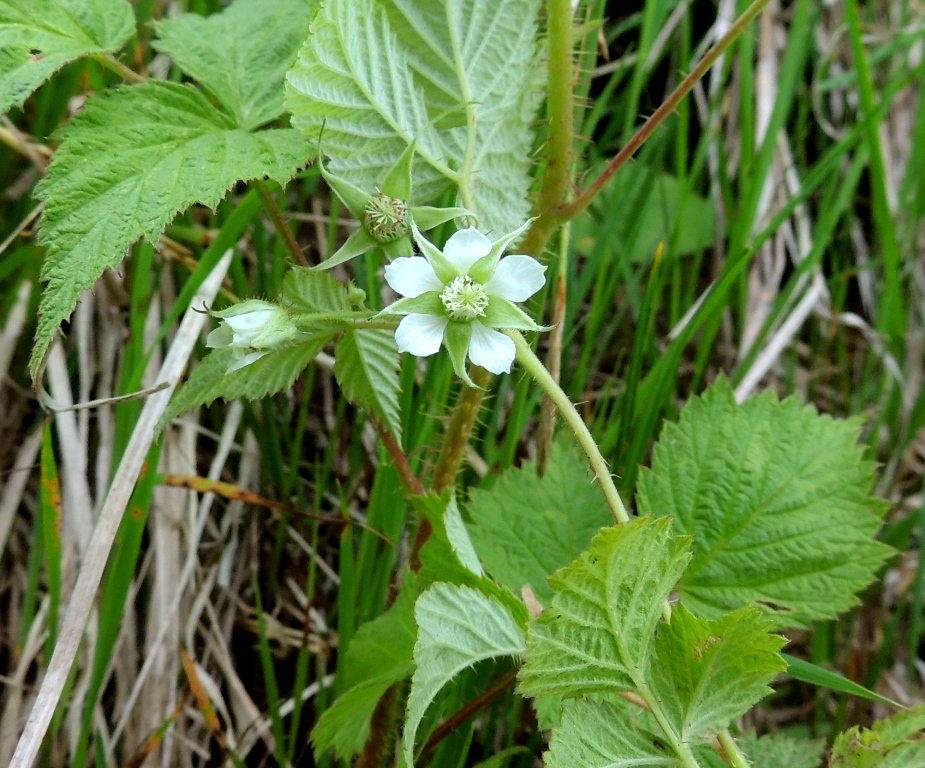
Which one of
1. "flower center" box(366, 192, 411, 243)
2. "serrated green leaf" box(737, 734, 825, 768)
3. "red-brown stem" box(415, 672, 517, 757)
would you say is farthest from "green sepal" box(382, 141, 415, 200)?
"serrated green leaf" box(737, 734, 825, 768)

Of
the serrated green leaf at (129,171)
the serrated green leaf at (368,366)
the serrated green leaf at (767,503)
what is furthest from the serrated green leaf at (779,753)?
the serrated green leaf at (129,171)

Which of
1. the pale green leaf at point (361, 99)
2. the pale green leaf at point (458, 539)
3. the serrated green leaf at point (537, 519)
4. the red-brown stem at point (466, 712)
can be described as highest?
the pale green leaf at point (361, 99)

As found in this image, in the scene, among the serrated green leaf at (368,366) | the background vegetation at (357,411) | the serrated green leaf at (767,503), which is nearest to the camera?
the serrated green leaf at (368,366)

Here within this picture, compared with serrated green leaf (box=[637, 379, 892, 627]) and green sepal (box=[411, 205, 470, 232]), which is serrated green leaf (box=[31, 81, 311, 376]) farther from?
serrated green leaf (box=[637, 379, 892, 627])

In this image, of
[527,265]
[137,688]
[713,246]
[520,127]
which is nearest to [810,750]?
[527,265]

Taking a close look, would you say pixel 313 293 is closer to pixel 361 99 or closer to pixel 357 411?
pixel 361 99

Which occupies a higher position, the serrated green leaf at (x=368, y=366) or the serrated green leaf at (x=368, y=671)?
the serrated green leaf at (x=368, y=366)

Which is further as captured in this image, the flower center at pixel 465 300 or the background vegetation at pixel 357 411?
the background vegetation at pixel 357 411

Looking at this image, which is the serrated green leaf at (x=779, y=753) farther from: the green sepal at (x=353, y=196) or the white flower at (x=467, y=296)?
the green sepal at (x=353, y=196)
